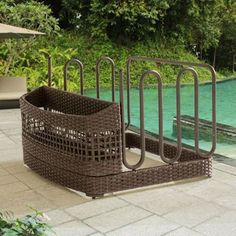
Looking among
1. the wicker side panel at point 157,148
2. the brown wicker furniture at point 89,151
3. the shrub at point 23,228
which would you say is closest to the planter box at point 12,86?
the wicker side panel at point 157,148

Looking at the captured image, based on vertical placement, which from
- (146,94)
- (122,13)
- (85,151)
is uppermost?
(122,13)

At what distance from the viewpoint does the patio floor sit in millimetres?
2848

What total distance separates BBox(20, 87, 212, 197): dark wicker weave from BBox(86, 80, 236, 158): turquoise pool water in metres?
2.27

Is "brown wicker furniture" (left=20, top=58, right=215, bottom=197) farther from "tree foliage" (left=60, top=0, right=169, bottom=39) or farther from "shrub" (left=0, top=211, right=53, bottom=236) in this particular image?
"tree foliage" (left=60, top=0, right=169, bottom=39)

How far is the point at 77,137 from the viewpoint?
3516mm

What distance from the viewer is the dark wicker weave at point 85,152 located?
3422mm

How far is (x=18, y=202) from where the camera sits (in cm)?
340

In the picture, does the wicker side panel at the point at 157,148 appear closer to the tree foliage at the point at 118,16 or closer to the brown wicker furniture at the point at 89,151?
the brown wicker furniture at the point at 89,151

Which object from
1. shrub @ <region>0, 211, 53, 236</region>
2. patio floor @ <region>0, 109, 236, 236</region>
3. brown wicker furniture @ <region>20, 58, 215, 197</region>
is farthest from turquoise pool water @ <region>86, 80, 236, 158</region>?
shrub @ <region>0, 211, 53, 236</region>

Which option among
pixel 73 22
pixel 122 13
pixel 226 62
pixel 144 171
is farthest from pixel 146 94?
pixel 144 171

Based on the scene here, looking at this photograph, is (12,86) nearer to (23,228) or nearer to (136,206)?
(136,206)

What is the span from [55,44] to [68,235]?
41.3 feet

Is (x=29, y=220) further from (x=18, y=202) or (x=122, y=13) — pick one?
(x=122, y=13)

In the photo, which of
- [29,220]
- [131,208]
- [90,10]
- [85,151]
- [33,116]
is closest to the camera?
[29,220]
